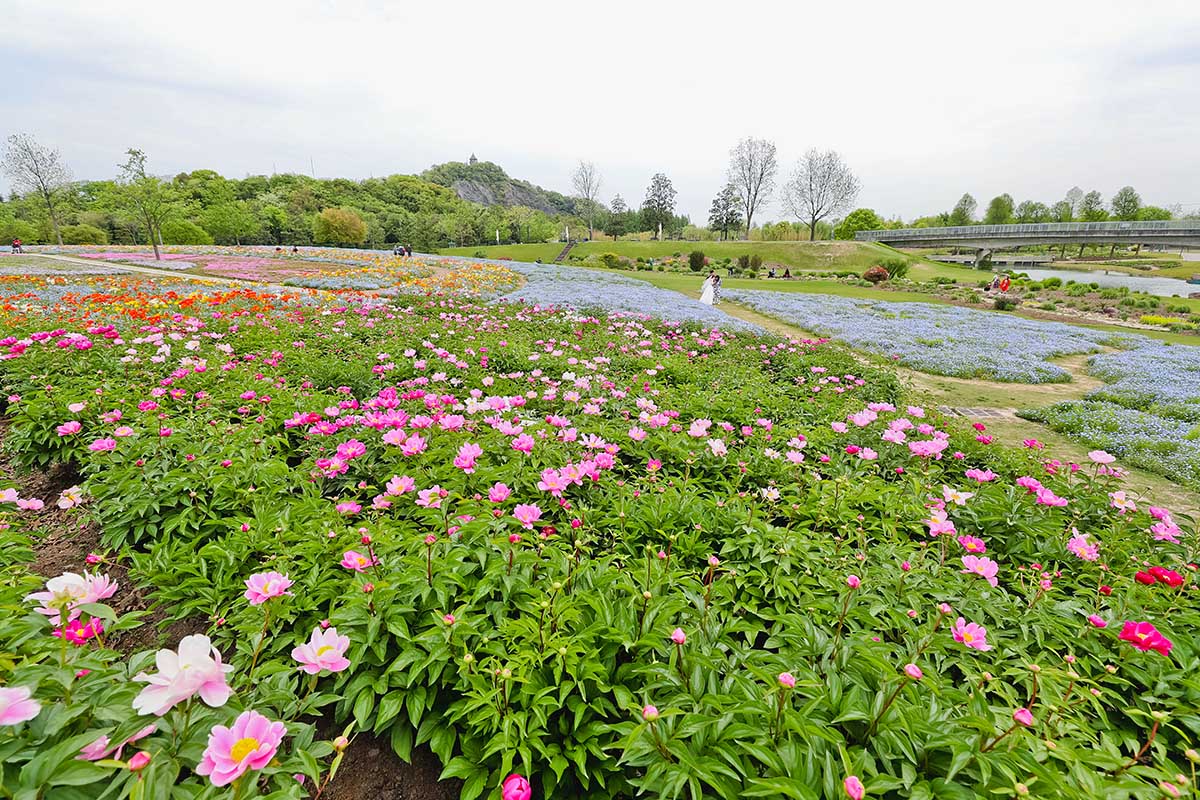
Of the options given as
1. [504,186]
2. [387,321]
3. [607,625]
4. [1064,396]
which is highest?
[504,186]

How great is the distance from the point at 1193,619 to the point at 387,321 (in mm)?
8711

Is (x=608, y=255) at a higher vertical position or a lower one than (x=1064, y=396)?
higher

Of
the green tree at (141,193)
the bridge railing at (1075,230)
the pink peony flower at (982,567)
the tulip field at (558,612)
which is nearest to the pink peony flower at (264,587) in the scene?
the tulip field at (558,612)

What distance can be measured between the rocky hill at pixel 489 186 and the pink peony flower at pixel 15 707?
403ft

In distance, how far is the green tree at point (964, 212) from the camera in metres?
78.7

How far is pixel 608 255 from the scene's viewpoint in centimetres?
3909

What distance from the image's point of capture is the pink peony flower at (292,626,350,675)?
1.39 meters

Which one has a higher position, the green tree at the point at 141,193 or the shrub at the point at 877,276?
the green tree at the point at 141,193

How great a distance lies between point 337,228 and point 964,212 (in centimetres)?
9292

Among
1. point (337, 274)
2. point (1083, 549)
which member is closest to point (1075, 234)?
point (337, 274)

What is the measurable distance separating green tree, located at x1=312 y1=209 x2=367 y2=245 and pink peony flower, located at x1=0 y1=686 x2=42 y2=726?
57863 millimetres

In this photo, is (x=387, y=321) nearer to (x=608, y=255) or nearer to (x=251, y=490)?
(x=251, y=490)

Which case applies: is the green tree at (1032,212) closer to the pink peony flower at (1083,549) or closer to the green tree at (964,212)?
the green tree at (964,212)

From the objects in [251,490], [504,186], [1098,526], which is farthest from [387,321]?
[504,186]
